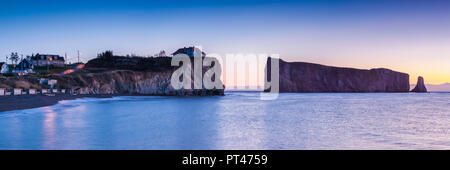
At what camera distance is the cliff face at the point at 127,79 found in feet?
223

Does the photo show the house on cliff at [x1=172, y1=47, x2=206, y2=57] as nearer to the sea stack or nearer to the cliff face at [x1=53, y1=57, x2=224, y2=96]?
the cliff face at [x1=53, y1=57, x2=224, y2=96]

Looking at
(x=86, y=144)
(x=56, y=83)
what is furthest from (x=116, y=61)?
(x=86, y=144)

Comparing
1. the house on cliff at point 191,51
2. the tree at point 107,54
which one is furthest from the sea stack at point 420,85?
the tree at point 107,54

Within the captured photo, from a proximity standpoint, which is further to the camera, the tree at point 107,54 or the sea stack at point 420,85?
the sea stack at point 420,85

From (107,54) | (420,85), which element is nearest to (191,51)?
(107,54)

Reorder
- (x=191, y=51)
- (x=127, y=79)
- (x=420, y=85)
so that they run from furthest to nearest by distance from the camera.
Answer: (x=420, y=85)
(x=191, y=51)
(x=127, y=79)

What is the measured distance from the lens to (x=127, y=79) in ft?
263

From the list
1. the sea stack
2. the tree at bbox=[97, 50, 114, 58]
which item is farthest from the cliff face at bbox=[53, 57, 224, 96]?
the sea stack

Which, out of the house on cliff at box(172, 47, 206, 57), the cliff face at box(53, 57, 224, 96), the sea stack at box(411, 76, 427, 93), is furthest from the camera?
the sea stack at box(411, 76, 427, 93)

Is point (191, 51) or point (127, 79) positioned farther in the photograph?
point (191, 51)

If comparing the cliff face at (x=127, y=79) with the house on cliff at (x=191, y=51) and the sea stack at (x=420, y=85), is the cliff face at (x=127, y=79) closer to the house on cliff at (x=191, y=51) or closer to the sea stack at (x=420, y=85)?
the house on cliff at (x=191, y=51)

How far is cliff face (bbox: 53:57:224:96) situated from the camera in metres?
68.1

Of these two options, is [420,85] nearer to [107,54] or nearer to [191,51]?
[191,51]
